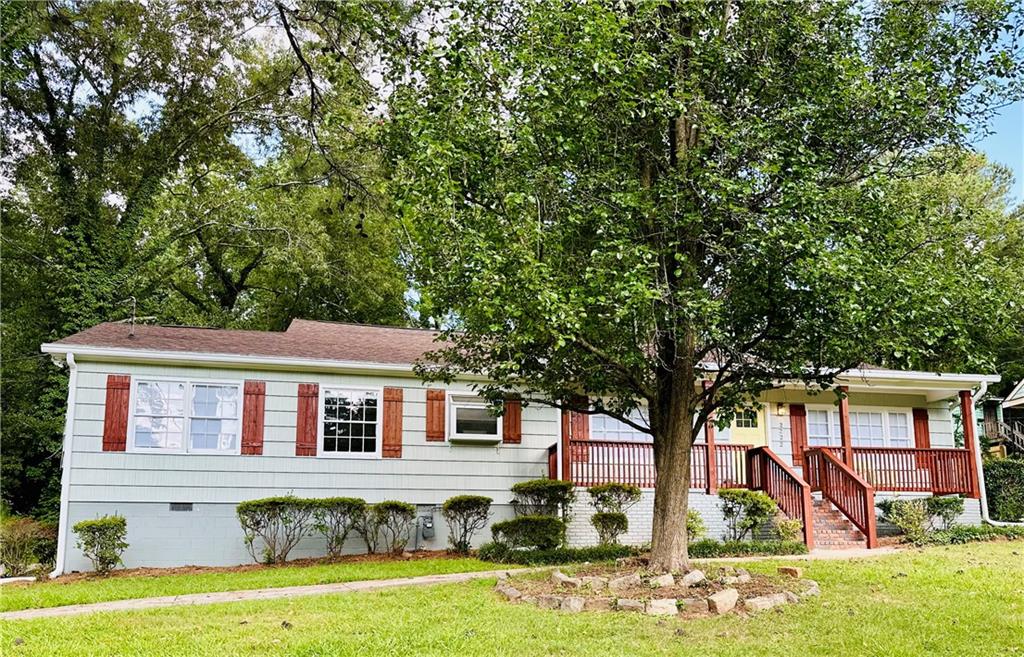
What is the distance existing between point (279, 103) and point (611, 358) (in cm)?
1271

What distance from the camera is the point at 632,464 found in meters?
13.6

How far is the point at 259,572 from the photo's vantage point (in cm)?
1082

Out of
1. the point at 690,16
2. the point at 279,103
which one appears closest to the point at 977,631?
the point at 690,16

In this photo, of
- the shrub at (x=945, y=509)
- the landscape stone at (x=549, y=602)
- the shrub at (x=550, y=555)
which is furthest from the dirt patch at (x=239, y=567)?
the shrub at (x=945, y=509)

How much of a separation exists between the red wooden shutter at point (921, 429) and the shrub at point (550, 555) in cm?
805

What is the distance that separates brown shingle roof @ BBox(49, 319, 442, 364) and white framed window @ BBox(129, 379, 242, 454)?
0.62m

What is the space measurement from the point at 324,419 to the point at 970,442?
12.2 meters

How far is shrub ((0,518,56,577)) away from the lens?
1098 centimetres

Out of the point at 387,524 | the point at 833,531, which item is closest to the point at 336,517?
the point at 387,524

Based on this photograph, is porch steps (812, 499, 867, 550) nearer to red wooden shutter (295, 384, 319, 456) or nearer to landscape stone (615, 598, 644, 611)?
landscape stone (615, 598, 644, 611)

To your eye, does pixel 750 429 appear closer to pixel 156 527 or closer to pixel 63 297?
pixel 156 527

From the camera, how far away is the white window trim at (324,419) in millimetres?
12641

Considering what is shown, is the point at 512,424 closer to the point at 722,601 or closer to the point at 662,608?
the point at 662,608

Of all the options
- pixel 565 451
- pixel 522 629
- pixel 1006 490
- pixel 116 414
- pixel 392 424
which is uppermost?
pixel 116 414
